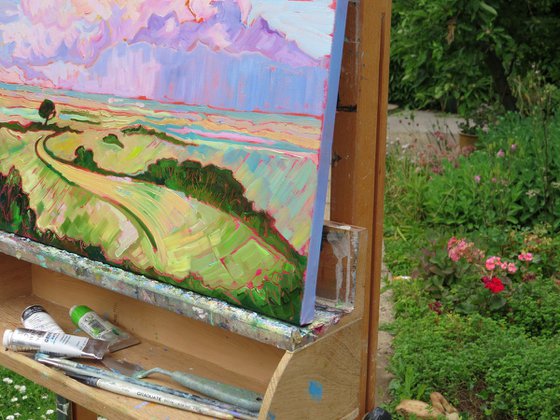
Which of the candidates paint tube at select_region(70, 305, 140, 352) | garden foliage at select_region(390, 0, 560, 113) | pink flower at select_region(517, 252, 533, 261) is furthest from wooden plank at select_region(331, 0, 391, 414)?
garden foliage at select_region(390, 0, 560, 113)

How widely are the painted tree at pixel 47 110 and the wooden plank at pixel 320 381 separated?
0.92 meters

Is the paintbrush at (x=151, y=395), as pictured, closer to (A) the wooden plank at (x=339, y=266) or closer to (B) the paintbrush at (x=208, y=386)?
(B) the paintbrush at (x=208, y=386)

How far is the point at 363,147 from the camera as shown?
142cm

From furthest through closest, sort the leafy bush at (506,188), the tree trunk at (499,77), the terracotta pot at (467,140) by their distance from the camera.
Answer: the terracotta pot at (467,140) → the tree trunk at (499,77) → the leafy bush at (506,188)

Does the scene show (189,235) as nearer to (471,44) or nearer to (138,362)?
(138,362)

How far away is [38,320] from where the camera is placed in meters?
1.85

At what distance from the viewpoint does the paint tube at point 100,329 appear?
5.80 feet

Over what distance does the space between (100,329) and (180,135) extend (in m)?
0.57

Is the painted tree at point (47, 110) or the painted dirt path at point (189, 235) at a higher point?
the painted tree at point (47, 110)

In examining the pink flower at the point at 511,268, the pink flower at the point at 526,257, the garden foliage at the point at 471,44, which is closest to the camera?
the pink flower at the point at 511,268

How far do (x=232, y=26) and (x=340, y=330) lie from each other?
24.8 inches

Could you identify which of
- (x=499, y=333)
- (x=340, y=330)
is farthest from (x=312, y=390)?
(x=499, y=333)

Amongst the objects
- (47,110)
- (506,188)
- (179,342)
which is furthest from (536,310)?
(47,110)

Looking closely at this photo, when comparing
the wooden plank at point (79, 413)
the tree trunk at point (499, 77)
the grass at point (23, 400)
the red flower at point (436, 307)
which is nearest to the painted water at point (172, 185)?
the wooden plank at point (79, 413)
